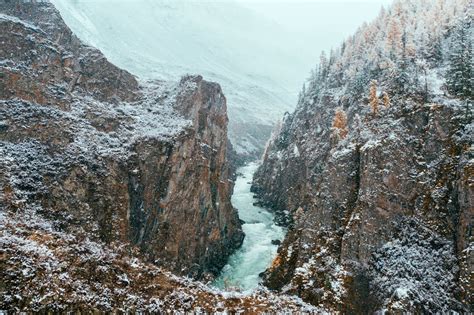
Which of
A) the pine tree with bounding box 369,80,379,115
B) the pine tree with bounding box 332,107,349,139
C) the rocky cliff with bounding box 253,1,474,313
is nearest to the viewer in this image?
the rocky cliff with bounding box 253,1,474,313

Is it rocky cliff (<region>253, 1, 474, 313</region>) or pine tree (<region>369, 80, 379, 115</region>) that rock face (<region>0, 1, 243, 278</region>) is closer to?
rocky cliff (<region>253, 1, 474, 313</region>)

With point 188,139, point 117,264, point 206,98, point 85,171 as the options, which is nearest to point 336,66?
point 206,98

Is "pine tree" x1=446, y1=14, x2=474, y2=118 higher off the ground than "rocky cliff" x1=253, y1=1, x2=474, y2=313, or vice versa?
"pine tree" x1=446, y1=14, x2=474, y2=118

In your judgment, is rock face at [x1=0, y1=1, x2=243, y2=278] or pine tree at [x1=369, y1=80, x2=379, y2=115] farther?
pine tree at [x1=369, y1=80, x2=379, y2=115]

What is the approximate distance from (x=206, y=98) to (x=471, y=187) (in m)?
42.7

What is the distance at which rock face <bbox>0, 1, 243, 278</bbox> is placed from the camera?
41.7m

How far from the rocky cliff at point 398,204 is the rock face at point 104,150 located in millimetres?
15028

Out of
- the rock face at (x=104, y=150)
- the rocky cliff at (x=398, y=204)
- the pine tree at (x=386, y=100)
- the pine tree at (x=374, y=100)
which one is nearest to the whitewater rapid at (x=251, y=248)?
the rock face at (x=104, y=150)

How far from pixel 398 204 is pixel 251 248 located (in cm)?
3235

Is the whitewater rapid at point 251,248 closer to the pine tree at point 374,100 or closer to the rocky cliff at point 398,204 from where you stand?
the rocky cliff at point 398,204

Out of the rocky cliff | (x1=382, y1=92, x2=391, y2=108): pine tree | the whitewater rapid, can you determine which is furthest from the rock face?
(x1=382, y1=92, x2=391, y2=108): pine tree

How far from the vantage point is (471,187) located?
41.2 meters

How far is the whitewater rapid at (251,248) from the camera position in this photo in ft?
192

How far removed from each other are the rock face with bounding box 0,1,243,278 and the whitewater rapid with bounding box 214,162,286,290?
2587 mm
